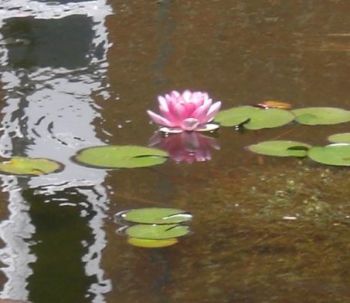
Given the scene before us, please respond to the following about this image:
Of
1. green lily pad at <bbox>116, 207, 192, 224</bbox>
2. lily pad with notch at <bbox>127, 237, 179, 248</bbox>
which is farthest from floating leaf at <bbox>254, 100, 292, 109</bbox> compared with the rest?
lily pad with notch at <bbox>127, 237, 179, 248</bbox>

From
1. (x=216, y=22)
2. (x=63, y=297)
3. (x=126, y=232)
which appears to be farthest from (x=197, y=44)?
(x=63, y=297)

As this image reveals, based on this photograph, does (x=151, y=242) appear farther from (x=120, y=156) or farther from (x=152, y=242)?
(x=120, y=156)

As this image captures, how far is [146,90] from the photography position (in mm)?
2861

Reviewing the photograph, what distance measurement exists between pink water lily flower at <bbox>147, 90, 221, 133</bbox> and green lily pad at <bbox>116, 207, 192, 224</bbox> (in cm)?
47

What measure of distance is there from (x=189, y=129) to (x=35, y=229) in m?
0.62

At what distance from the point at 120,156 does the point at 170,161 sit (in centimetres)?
10

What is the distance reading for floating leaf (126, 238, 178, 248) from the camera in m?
1.97

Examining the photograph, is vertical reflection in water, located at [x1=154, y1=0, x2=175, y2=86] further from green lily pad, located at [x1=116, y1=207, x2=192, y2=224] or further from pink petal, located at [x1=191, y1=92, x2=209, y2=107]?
green lily pad, located at [x1=116, y1=207, x2=192, y2=224]

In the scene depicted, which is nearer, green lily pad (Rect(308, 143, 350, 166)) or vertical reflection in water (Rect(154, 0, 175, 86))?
green lily pad (Rect(308, 143, 350, 166))

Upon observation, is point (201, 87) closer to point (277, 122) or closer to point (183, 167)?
point (277, 122)

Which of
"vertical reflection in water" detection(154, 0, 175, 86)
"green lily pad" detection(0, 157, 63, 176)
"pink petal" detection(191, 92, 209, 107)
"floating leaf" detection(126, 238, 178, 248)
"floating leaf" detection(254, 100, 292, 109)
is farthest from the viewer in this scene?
"vertical reflection in water" detection(154, 0, 175, 86)

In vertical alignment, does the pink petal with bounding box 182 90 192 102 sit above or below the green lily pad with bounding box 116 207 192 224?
above

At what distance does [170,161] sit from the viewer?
2410mm

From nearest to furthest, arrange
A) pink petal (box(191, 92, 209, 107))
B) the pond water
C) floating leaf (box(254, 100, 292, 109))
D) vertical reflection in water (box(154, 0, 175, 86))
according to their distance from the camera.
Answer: the pond water < pink petal (box(191, 92, 209, 107)) < floating leaf (box(254, 100, 292, 109)) < vertical reflection in water (box(154, 0, 175, 86))
